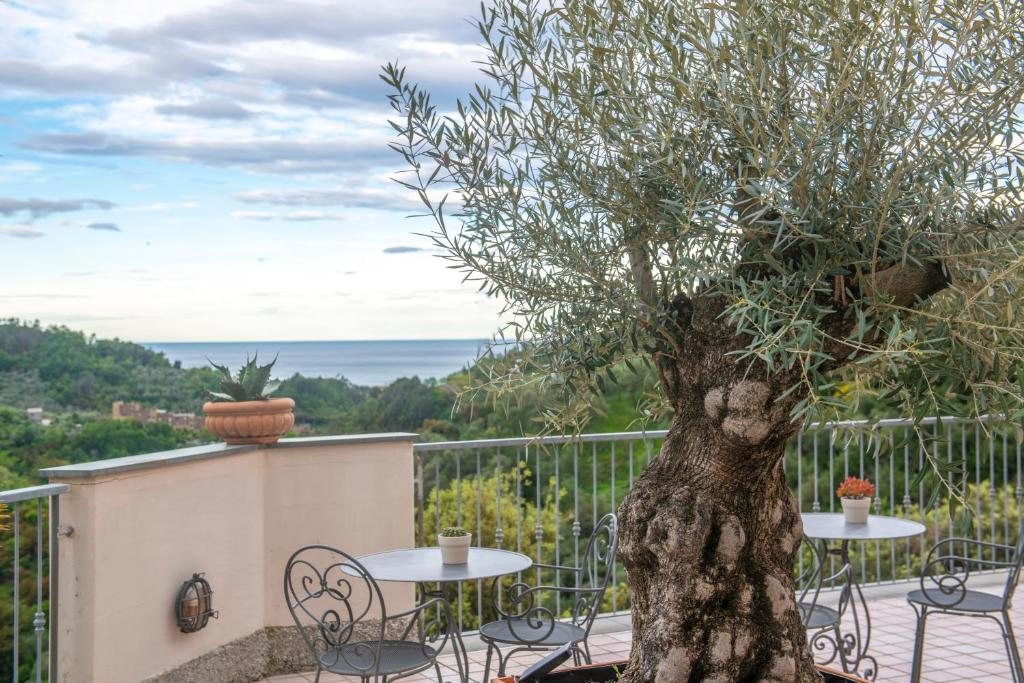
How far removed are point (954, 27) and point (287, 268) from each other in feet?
99.8

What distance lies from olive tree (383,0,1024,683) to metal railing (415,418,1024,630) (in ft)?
8.14

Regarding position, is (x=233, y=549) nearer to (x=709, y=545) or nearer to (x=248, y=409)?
(x=248, y=409)

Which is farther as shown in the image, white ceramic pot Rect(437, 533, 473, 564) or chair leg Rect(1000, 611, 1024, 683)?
chair leg Rect(1000, 611, 1024, 683)

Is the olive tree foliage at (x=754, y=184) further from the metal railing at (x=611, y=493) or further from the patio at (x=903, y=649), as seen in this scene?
the patio at (x=903, y=649)

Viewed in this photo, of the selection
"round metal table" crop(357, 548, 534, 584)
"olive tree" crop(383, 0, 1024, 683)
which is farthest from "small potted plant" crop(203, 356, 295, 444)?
"olive tree" crop(383, 0, 1024, 683)

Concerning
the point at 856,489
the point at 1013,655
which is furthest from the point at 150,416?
the point at 1013,655

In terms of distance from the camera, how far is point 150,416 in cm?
1548

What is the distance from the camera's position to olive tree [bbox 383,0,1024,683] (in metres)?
1.72

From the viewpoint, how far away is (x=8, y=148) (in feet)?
70.4

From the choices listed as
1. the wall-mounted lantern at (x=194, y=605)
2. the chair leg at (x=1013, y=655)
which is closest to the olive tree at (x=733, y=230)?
the chair leg at (x=1013, y=655)

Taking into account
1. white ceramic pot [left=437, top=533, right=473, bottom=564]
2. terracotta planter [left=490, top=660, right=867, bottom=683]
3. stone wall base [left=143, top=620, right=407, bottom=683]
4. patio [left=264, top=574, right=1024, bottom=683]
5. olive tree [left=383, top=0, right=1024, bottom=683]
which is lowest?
patio [left=264, top=574, right=1024, bottom=683]

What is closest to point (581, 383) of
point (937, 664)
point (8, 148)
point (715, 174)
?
point (715, 174)

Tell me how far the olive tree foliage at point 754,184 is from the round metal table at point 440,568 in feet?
5.31

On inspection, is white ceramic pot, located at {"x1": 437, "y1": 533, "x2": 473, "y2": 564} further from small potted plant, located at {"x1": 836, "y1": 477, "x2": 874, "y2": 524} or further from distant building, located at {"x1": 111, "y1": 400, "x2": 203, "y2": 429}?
distant building, located at {"x1": 111, "y1": 400, "x2": 203, "y2": 429}
